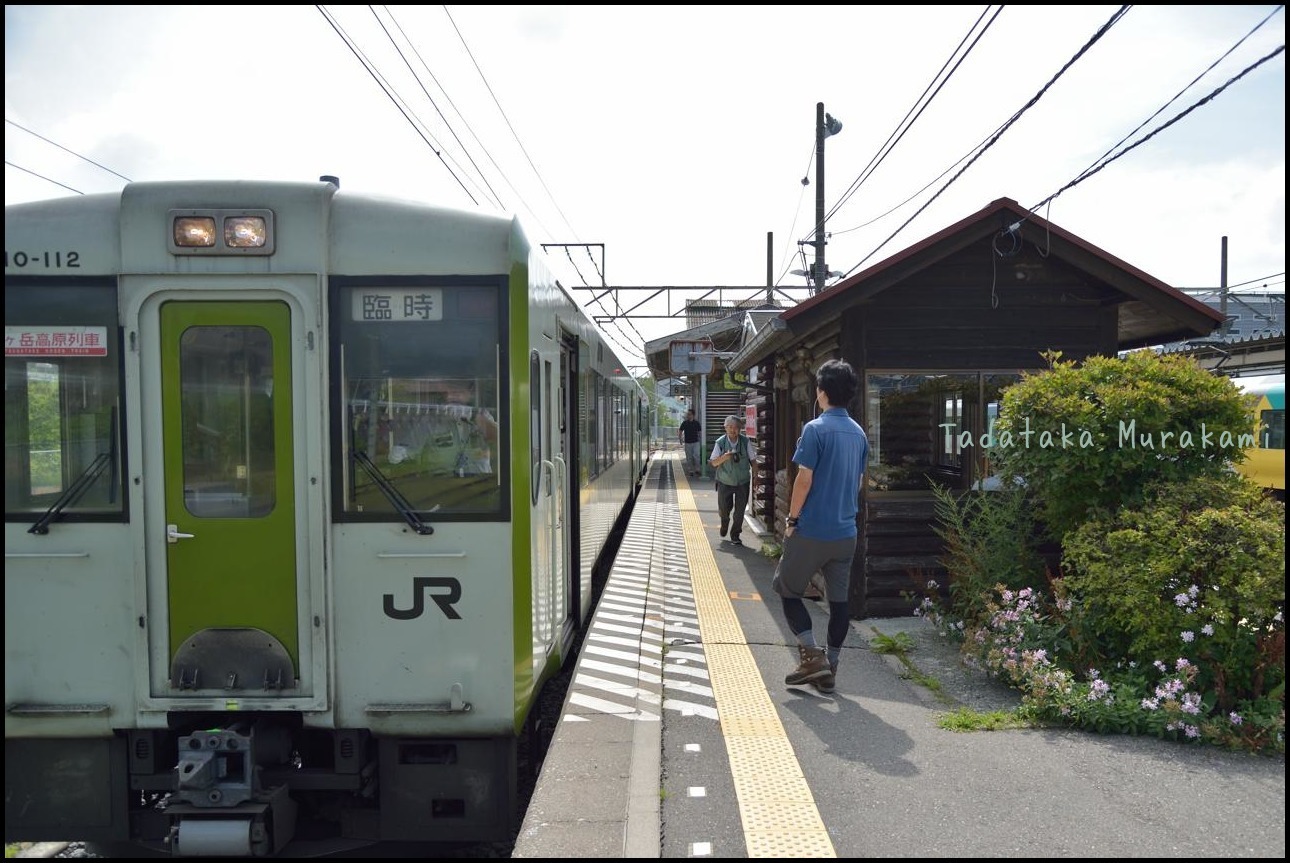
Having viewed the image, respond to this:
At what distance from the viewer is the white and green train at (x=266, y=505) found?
12.2ft

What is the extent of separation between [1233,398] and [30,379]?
6527 millimetres

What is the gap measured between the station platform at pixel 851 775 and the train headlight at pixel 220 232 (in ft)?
8.72

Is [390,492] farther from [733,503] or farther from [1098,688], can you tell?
[733,503]

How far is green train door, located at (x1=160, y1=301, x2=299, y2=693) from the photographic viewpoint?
3.75 m

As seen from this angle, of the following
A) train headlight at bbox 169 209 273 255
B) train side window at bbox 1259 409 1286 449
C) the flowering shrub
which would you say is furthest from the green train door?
train side window at bbox 1259 409 1286 449

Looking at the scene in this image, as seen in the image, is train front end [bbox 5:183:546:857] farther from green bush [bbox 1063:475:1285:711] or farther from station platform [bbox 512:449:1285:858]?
green bush [bbox 1063:475:1285:711]

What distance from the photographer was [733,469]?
37.7ft

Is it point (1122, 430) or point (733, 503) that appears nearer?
point (1122, 430)

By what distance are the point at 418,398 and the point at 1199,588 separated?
4.09 meters

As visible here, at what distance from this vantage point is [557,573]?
5.24m

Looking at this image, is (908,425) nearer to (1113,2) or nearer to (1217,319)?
(1217,319)

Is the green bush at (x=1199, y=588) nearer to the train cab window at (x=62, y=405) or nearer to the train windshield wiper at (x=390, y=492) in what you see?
the train windshield wiper at (x=390, y=492)

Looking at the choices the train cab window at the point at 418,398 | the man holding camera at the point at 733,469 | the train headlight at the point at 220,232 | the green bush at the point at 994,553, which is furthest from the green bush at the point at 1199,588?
the man holding camera at the point at 733,469

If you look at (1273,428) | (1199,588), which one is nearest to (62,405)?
(1199,588)
